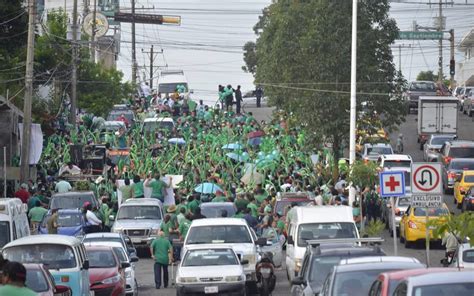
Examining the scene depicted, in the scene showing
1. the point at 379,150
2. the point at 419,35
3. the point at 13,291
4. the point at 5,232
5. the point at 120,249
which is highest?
Answer: the point at 419,35

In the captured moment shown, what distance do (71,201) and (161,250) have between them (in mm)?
9016

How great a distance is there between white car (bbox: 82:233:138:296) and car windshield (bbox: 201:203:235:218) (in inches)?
245

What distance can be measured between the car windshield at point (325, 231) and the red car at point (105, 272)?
4.69 meters

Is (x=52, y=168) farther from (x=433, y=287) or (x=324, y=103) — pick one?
(x=433, y=287)

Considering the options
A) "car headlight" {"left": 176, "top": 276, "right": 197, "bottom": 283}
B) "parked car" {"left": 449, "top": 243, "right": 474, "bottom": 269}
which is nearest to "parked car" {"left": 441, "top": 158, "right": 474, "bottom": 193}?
"parked car" {"left": 449, "top": 243, "right": 474, "bottom": 269}

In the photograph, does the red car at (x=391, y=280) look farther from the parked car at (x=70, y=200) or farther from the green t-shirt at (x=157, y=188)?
the green t-shirt at (x=157, y=188)

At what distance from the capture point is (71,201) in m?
41.0

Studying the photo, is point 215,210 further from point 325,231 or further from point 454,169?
point 454,169

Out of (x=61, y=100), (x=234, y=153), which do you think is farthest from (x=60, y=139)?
(x=61, y=100)

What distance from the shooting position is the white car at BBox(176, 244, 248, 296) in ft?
93.6

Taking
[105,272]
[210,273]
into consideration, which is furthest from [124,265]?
[210,273]

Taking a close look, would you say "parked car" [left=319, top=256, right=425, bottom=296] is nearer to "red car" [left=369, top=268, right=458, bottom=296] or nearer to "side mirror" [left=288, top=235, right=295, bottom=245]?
"red car" [left=369, top=268, right=458, bottom=296]

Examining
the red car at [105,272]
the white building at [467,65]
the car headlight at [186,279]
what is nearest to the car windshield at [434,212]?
the car headlight at [186,279]

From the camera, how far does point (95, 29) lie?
72250 millimetres
